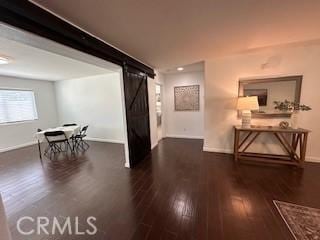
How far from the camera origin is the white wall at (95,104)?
5379 mm

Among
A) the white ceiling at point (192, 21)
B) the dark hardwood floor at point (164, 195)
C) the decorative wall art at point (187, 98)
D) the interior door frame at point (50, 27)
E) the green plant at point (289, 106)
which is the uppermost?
the white ceiling at point (192, 21)

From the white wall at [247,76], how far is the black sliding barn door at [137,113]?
5.55 ft

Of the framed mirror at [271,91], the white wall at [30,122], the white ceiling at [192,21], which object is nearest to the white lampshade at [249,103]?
the framed mirror at [271,91]

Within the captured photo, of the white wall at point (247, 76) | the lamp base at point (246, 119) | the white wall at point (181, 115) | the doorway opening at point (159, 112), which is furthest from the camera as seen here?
the doorway opening at point (159, 112)

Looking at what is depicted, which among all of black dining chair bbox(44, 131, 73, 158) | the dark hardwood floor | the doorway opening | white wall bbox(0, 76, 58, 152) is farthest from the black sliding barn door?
white wall bbox(0, 76, 58, 152)

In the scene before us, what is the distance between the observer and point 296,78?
10.6 feet

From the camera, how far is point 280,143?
11.4 feet

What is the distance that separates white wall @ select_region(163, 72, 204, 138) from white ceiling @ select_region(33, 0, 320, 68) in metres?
2.48

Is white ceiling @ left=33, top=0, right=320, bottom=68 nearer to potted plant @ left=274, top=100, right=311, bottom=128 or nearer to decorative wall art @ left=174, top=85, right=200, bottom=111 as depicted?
potted plant @ left=274, top=100, right=311, bottom=128

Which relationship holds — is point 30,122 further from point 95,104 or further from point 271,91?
point 271,91

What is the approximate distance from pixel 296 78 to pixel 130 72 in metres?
3.65

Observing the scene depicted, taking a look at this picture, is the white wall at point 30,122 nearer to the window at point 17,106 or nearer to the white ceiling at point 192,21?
the window at point 17,106

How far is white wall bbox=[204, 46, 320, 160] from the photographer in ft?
10.4

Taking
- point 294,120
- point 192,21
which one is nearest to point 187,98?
point 294,120
